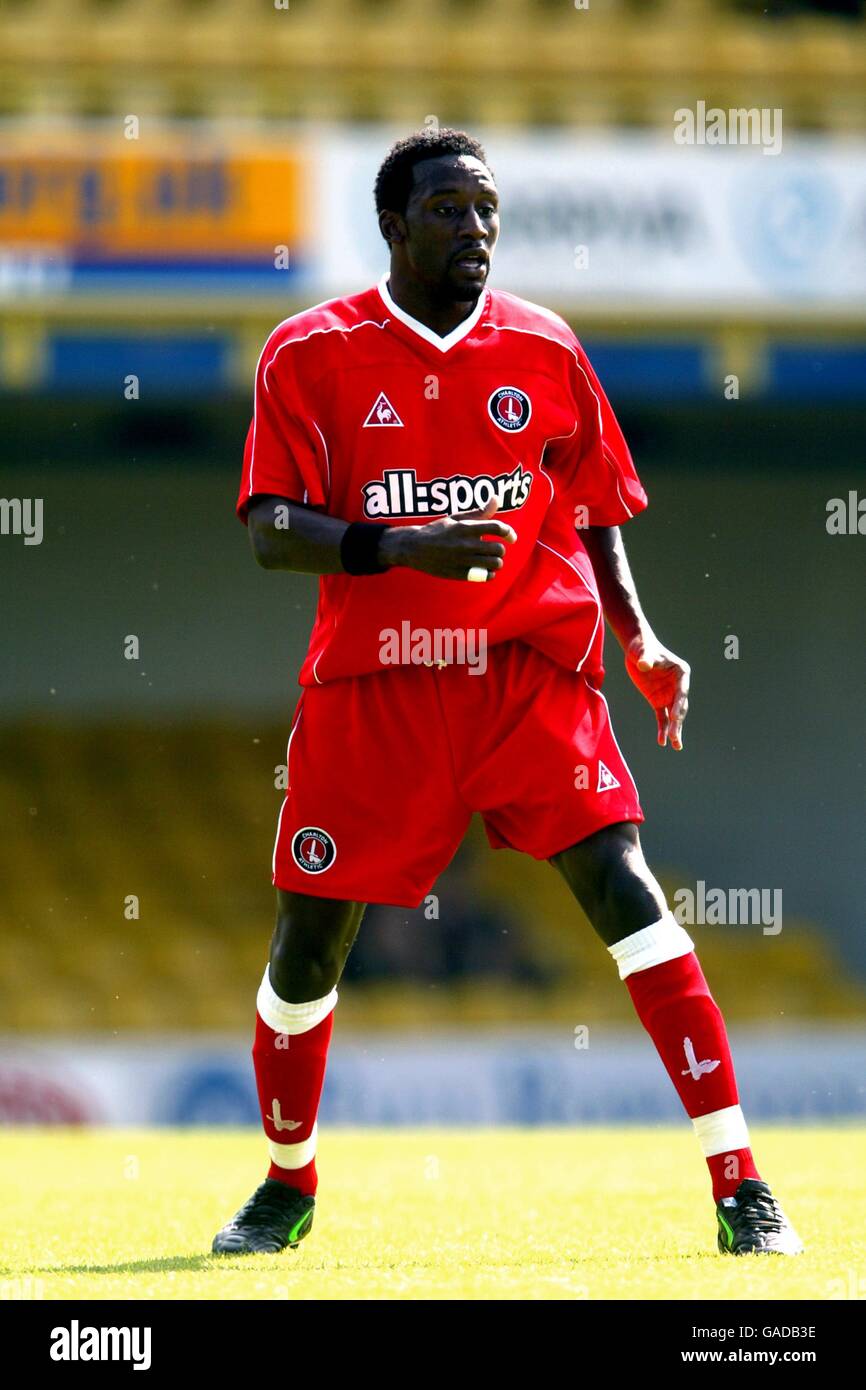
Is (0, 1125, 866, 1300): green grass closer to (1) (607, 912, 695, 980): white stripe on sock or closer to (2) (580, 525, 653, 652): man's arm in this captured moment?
(1) (607, 912, 695, 980): white stripe on sock

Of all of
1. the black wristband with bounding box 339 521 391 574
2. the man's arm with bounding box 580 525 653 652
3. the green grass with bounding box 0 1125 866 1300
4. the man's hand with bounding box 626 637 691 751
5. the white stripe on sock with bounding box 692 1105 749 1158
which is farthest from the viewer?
the man's arm with bounding box 580 525 653 652

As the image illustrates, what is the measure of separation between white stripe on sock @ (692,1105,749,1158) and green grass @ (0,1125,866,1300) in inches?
7.4

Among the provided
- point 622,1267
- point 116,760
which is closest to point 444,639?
point 622,1267

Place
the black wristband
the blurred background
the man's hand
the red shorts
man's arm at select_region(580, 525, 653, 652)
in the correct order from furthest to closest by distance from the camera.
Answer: the blurred background
man's arm at select_region(580, 525, 653, 652)
the man's hand
the red shorts
the black wristband

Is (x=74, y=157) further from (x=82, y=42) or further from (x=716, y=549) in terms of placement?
(x=716, y=549)

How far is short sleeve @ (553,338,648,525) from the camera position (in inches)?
152

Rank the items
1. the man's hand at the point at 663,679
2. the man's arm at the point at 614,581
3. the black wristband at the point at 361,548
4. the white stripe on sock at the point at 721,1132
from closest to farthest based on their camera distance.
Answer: the black wristband at the point at 361,548 < the white stripe on sock at the point at 721,1132 < the man's hand at the point at 663,679 < the man's arm at the point at 614,581

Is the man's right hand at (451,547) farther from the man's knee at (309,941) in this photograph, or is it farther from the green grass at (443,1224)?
the green grass at (443,1224)

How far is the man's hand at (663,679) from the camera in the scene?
377 centimetres

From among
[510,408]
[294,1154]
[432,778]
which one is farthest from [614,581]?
[294,1154]

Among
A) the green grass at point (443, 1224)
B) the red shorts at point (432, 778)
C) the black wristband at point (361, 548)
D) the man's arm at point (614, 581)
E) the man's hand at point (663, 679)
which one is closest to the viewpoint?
the green grass at point (443, 1224)

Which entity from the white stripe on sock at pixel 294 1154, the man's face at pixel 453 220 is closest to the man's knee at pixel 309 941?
the white stripe on sock at pixel 294 1154

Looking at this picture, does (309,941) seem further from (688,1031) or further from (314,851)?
(688,1031)

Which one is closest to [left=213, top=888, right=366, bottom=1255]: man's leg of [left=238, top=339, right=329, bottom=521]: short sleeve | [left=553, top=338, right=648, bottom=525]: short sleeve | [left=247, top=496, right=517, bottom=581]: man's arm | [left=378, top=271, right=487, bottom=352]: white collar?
[left=247, top=496, right=517, bottom=581]: man's arm
